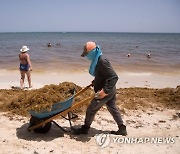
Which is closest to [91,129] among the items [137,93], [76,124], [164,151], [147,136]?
[76,124]

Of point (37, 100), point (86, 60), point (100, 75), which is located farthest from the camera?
point (86, 60)

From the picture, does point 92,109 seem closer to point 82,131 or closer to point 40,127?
point 82,131

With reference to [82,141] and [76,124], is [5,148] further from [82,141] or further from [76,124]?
[76,124]

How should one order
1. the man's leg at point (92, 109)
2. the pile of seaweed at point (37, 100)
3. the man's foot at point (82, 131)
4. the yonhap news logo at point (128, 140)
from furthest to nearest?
the pile of seaweed at point (37, 100) → the man's foot at point (82, 131) → the yonhap news logo at point (128, 140) → the man's leg at point (92, 109)

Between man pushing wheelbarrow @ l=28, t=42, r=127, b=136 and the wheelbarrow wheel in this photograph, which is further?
the wheelbarrow wheel

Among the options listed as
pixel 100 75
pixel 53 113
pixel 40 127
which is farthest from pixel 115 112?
pixel 40 127

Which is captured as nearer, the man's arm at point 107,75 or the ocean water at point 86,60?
the man's arm at point 107,75

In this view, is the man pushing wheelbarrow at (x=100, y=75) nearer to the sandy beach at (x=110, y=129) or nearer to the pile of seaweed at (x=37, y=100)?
the sandy beach at (x=110, y=129)

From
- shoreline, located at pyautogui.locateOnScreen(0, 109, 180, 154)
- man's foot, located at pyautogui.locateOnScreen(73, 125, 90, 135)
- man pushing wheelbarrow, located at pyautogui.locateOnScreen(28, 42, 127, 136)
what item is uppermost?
man pushing wheelbarrow, located at pyautogui.locateOnScreen(28, 42, 127, 136)

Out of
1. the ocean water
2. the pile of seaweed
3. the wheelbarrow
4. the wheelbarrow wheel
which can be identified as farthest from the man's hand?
the ocean water

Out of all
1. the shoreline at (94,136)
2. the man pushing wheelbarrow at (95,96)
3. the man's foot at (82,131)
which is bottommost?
the shoreline at (94,136)

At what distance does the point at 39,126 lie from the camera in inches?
181

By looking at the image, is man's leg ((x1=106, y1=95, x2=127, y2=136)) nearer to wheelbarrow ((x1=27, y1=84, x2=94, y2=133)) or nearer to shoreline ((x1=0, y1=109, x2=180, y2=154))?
shoreline ((x1=0, y1=109, x2=180, y2=154))

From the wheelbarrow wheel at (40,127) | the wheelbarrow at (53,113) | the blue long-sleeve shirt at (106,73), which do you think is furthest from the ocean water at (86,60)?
the blue long-sleeve shirt at (106,73)
